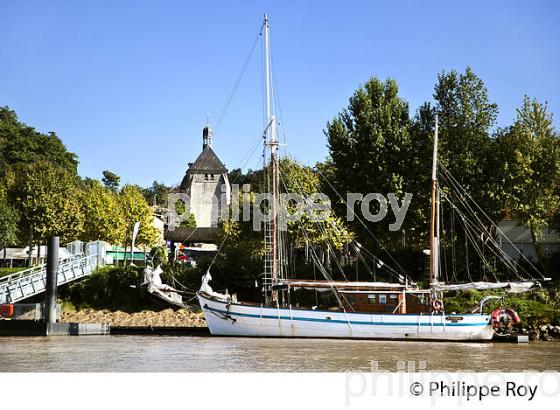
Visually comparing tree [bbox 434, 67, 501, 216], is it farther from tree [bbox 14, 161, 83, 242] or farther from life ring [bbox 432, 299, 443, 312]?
tree [bbox 14, 161, 83, 242]

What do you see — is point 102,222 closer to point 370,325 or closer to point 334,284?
point 334,284

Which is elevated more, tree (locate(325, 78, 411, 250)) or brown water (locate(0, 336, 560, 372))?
tree (locate(325, 78, 411, 250))

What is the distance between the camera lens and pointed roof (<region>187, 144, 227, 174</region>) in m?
129

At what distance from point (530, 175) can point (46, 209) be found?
36.1 meters

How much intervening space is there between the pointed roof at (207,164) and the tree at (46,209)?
66.5 metres

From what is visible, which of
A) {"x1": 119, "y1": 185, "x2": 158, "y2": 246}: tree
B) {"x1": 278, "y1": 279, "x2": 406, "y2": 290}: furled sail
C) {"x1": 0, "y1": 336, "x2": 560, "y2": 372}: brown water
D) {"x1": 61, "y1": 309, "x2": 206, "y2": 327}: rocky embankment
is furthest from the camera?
{"x1": 119, "y1": 185, "x2": 158, "y2": 246}: tree

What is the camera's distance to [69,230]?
58656 millimetres

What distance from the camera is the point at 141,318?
151 ft

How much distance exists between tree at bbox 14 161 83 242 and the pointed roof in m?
66.5

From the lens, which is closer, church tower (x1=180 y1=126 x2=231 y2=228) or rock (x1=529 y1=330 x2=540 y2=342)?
rock (x1=529 y1=330 x2=540 y2=342)

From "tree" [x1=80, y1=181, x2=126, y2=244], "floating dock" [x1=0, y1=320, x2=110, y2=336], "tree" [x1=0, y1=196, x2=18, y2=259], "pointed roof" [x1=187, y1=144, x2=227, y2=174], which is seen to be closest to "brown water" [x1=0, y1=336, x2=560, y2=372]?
"floating dock" [x1=0, y1=320, x2=110, y2=336]

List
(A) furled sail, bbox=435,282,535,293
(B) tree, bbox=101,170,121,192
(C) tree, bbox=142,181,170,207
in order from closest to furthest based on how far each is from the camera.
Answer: (A) furled sail, bbox=435,282,535,293 < (B) tree, bbox=101,170,121,192 < (C) tree, bbox=142,181,170,207
